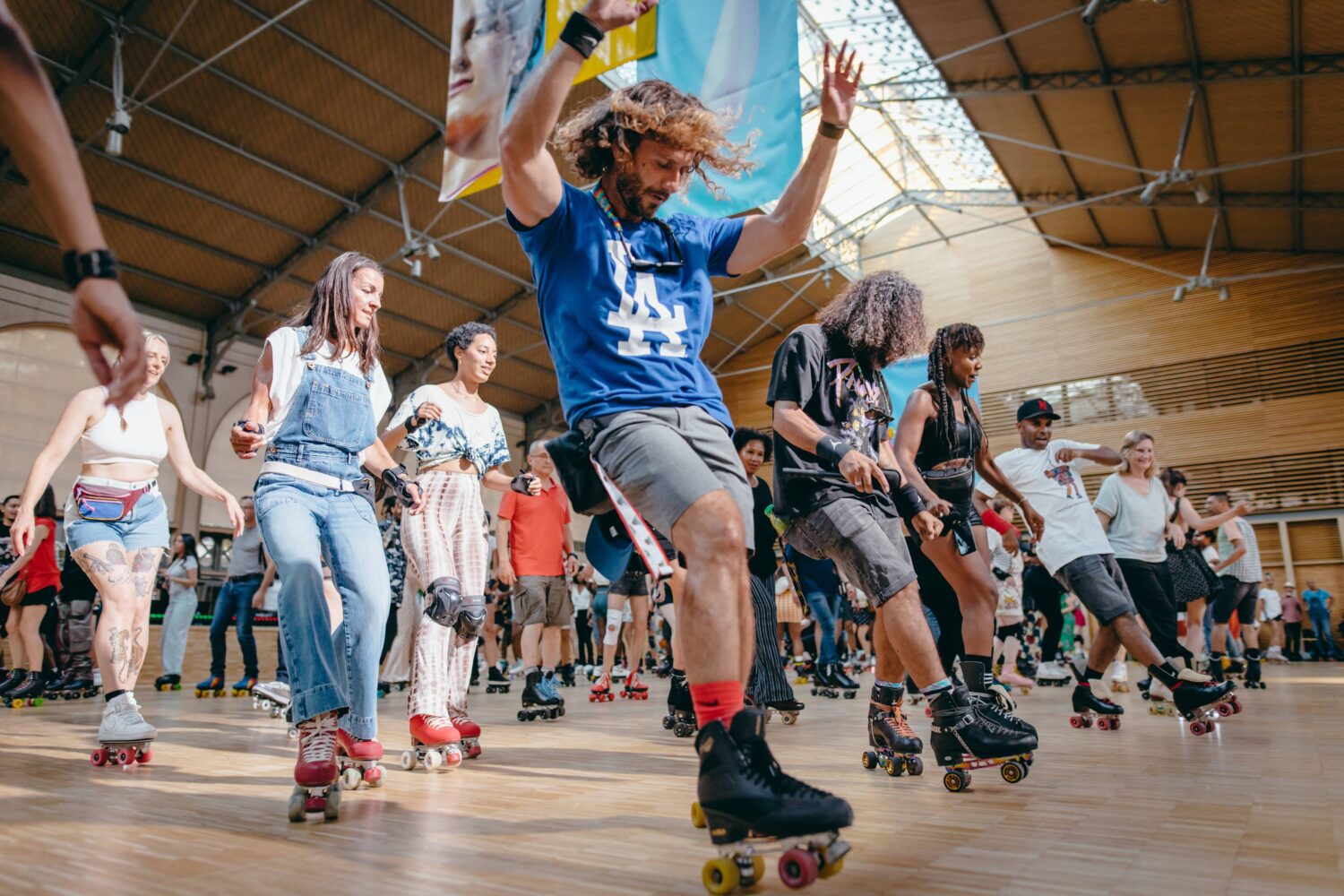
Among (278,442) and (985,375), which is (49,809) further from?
(985,375)

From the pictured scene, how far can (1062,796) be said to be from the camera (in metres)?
2.30

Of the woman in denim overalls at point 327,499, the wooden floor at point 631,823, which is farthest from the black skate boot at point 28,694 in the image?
the woman in denim overalls at point 327,499

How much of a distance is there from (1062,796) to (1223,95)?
13231 millimetres

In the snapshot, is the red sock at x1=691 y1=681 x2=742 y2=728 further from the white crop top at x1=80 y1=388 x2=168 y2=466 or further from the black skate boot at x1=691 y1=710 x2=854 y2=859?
the white crop top at x1=80 y1=388 x2=168 y2=466

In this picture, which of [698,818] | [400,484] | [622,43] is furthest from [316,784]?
[622,43]

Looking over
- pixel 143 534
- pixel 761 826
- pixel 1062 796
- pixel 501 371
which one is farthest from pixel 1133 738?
pixel 501 371

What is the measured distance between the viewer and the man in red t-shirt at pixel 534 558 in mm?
5234

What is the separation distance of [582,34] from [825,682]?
606 centimetres

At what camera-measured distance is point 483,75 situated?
5277mm

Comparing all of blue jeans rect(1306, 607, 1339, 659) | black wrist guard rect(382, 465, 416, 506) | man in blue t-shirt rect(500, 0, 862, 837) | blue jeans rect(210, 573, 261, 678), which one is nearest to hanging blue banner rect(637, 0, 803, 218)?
black wrist guard rect(382, 465, 416, 506)

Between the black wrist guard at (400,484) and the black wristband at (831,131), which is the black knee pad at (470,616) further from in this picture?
the black wristband at (831,131)

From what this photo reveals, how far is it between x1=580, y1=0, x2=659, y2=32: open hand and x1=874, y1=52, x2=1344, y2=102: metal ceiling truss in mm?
12046

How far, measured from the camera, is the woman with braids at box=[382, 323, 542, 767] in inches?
125

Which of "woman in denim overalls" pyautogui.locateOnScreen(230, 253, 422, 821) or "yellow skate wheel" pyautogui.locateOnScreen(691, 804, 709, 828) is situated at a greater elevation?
"woman in denim overalls" pyautogui.locateOnScreen(230, 253, 422, 821)
